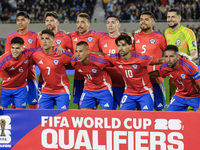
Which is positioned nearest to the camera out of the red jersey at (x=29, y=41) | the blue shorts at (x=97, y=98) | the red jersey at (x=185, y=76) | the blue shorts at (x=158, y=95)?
the red jersey at (x=185, y=76)

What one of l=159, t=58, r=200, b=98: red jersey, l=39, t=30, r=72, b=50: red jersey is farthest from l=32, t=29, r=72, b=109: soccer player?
l=159, t=58, r=200, b=98: red jersey

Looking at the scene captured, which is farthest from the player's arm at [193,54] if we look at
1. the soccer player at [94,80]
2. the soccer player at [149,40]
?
the soccer player at [94,80]

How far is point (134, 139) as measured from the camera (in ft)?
16.1

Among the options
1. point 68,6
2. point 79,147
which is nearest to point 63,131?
point 79,147

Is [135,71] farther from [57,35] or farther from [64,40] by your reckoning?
[57,35]

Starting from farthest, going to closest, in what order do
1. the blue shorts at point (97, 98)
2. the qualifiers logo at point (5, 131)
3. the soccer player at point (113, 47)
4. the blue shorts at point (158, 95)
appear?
the blue shorts at point (158, 95) < the soccer player at point (113, 47) < the blue shorts at point (97, 98) < the qualifiers logo at point (5, 131)

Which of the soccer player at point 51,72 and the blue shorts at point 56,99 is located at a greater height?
the soccer player at point 51,72

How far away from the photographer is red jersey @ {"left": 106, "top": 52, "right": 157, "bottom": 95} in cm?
604

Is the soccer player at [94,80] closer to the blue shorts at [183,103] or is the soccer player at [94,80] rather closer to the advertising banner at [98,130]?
the blue shorts at [183,103]

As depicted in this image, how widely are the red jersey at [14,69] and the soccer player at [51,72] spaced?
0.24 m

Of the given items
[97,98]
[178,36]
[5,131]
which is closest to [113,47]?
[97,98]

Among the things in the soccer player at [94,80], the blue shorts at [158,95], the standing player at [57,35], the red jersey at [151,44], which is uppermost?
the standing player at [57,35]

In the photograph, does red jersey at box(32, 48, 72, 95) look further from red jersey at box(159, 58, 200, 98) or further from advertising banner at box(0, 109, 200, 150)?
red jersey at box(159, 58, 200, 98)

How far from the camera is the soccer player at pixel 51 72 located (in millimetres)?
6297
